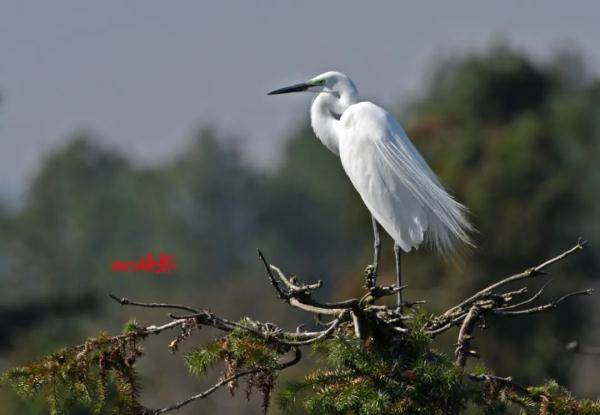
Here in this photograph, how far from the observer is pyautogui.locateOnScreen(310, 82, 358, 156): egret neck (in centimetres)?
585

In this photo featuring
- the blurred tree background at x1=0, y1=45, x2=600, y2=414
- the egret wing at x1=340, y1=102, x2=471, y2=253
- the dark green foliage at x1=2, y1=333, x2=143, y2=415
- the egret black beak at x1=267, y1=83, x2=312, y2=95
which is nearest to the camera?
the dark green foliage at x1=2, y1=333, x2=143, y2=415

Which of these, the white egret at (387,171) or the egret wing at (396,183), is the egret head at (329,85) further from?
the egret wing at (396,183)

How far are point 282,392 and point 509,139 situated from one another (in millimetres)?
15244

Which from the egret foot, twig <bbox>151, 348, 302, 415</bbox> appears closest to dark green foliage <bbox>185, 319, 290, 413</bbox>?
twig <bbox>151, 348, 302, 415</bbox>

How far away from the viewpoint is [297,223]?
133ft

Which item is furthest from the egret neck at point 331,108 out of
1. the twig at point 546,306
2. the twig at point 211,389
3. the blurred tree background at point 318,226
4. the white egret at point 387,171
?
the twig at point 211,389

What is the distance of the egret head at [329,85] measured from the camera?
19.1 feet

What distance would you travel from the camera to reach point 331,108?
5.98 m

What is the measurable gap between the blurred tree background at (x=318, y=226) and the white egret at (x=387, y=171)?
815 millimetres

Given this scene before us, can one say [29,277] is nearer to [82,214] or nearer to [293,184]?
[82,214]

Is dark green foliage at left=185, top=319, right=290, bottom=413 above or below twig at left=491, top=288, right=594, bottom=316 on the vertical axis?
above

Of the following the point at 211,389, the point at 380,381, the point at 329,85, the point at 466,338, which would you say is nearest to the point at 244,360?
the point at 211,389

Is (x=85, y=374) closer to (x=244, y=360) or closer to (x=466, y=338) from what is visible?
(x=244, y=360)

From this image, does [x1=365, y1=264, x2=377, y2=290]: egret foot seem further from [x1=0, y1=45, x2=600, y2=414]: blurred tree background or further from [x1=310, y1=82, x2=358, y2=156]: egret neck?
[x1=310, y1=82, x2=358, y2=156]: egret neck
